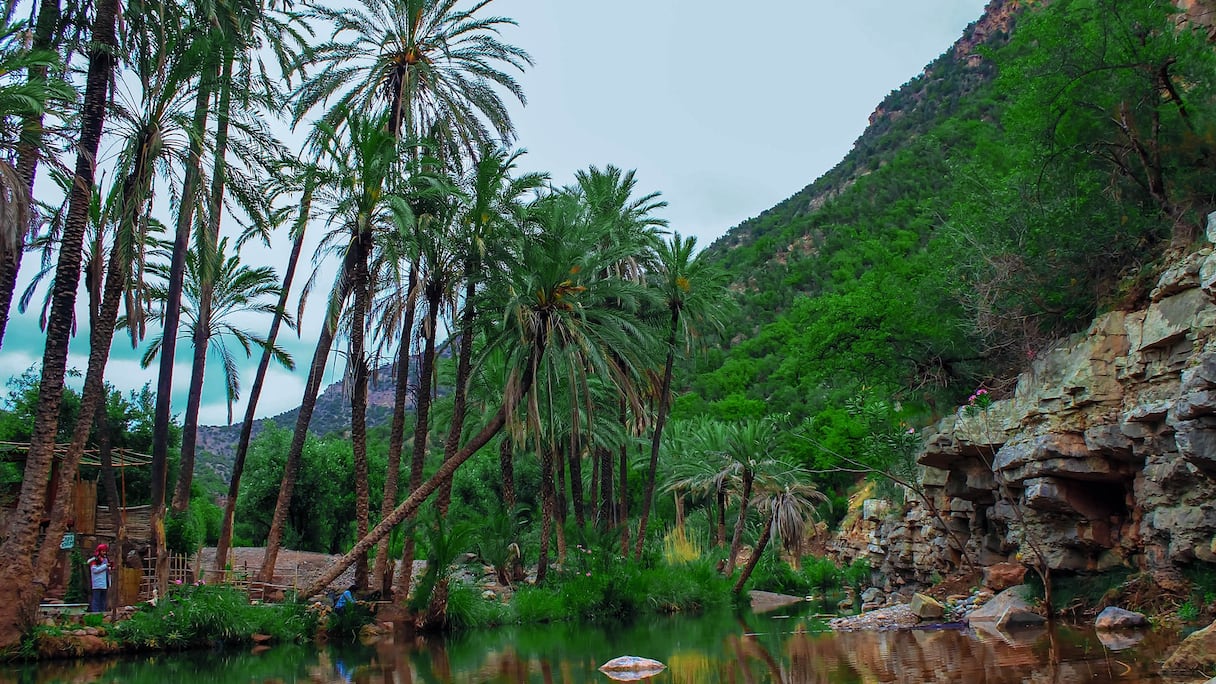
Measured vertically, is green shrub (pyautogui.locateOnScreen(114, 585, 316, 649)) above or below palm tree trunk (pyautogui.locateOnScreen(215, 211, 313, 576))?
below

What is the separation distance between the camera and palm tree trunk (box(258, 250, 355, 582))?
23484 millimetres

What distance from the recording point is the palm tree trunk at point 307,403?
23.5 metres

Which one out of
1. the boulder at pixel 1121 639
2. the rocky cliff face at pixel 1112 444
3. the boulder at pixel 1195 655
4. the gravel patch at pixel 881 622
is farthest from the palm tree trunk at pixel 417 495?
the boulder at pixel 1195 655

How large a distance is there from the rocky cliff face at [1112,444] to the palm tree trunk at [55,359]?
66.0 ft

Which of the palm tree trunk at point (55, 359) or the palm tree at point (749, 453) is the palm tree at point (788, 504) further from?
the palm tree trunk at point (55, 359)

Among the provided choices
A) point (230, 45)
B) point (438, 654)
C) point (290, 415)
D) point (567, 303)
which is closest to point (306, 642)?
point (438, 654)

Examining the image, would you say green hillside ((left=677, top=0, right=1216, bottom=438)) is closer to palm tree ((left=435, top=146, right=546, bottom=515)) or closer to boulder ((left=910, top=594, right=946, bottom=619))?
boulder ((left=910, top=594, right=946, bottom=619))

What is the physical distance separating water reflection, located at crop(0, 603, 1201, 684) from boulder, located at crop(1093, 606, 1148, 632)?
1.21ft

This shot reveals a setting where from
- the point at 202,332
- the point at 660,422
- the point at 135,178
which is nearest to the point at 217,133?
the point at 135,178

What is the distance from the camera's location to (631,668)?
14.1 meters

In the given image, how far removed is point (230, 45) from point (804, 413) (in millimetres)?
50853

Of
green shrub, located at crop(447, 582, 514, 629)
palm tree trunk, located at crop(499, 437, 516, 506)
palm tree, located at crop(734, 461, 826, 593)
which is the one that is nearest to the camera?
green shrub, located at crop(447, 582, 514, 629)

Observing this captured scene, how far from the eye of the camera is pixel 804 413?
65.2 m

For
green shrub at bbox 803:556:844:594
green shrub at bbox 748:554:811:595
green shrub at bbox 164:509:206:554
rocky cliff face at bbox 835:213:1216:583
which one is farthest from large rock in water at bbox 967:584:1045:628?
green shrub at bbox 803:556:844:594
